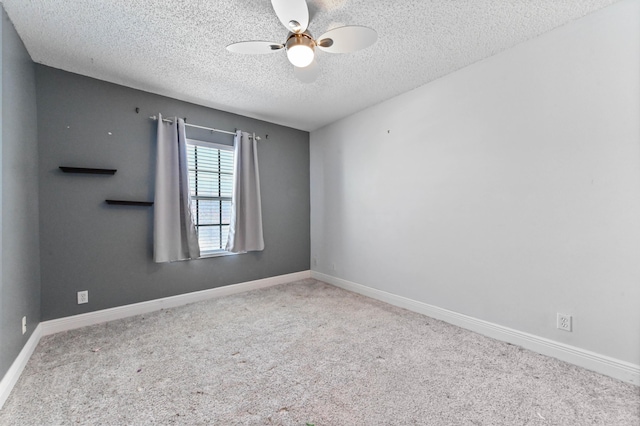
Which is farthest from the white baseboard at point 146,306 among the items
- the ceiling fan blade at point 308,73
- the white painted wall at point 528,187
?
the ceiling fan blade at point 308,73

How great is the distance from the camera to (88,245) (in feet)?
8.73

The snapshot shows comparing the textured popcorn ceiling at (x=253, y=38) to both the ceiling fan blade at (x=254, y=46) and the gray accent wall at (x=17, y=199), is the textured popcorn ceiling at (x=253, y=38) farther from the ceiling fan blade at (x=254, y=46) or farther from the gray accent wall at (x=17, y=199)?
the gray accent wall at (x=17, y=199)

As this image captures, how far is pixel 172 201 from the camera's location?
10.0 ft

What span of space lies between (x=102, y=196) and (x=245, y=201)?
1516 mm

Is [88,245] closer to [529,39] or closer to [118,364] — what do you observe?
[118,364]

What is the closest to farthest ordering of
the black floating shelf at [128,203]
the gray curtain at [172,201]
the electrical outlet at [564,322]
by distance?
the electrical outlet at [564,322] → the black floating shelf at [128,203] → the gray curtain at [172,201]

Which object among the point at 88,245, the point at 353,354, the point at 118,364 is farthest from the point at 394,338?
the point at 88,245

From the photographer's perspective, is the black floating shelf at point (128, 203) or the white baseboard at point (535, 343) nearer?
the white baseboard at point (535, 343)

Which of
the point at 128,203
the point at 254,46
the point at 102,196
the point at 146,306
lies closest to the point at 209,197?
the point at 128,203

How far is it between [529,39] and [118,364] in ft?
13.2

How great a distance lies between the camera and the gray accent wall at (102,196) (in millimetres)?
2492

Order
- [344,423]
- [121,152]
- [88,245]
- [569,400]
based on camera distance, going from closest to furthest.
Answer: [344,423], [569,400], [88,245], [121,152]

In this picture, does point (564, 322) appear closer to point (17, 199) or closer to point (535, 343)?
point (535, 343)

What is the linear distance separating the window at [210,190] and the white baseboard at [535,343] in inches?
90.9
